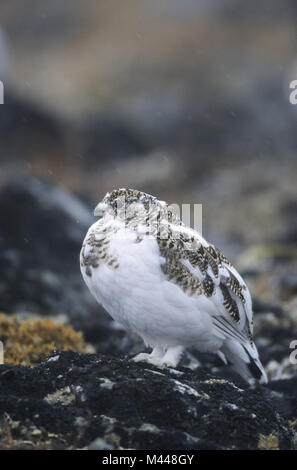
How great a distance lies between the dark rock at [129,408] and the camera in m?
3.61

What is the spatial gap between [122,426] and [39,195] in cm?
654

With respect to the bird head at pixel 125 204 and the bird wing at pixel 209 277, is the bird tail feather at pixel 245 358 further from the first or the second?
the bird head at pixel 125 204

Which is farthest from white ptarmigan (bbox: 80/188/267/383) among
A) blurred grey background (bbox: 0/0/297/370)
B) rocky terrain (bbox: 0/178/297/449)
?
blurred grey background (bbox: 0/0/297/370)

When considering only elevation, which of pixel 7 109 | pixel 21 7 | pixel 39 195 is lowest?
pixel 39 195

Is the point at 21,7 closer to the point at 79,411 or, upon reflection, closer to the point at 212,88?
the point at 212,88

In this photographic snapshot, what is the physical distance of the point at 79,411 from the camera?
3756 millimetres

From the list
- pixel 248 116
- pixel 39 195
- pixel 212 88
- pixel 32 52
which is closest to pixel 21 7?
pixel 32 52

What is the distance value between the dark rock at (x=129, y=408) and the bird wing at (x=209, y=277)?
2.15 ft

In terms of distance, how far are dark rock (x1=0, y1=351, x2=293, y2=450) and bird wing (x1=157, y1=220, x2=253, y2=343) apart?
2.15 feet

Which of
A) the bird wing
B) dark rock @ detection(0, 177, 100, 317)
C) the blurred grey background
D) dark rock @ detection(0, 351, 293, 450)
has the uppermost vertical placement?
the blurred grey background

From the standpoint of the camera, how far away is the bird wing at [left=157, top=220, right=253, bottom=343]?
4.53m

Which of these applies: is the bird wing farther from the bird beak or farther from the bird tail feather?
the bird beak

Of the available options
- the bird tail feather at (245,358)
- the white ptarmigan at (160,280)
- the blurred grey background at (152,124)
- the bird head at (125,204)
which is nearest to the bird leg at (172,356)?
the white ptarmigan at (160,280)

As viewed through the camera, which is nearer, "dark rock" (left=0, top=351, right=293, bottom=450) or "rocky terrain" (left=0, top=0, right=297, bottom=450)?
"dark rock" (left=0, top=351, right=293, bottom=450)
